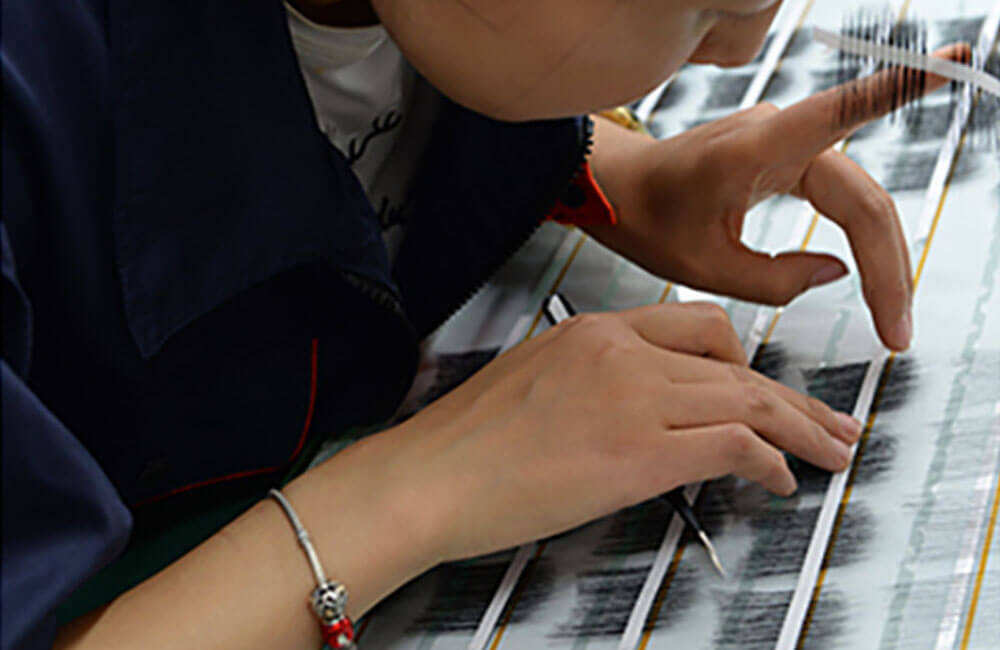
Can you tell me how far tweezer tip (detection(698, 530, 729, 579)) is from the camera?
0.60 m

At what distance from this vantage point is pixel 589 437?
2.06ft

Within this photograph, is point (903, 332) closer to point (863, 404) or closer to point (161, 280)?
point (863, 404)

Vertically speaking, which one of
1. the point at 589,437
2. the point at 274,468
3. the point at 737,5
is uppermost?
the point at 737,5

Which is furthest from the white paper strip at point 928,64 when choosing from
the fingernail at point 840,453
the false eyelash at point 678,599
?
the false eyelash at point 678,599

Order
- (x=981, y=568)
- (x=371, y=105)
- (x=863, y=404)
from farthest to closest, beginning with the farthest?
1. (x=371, y=105)
2. (x=863, y=404)
3. (x=981, y=568)

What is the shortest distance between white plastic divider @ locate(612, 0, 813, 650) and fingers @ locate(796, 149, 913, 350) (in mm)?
64

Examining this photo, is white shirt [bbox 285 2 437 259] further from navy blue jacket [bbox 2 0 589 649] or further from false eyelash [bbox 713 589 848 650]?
false eyelash [bbox 713 589 848 650]

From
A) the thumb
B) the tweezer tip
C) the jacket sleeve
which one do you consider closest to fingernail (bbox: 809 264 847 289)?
the thumb

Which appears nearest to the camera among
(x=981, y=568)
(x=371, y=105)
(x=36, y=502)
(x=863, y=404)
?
(x=36, y=502)

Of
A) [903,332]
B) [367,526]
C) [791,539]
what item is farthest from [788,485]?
[367,526]

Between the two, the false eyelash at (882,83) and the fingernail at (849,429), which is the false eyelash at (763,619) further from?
the false eyelash at (882,83)

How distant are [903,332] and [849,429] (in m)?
0.08

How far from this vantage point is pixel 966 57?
27.5 inches

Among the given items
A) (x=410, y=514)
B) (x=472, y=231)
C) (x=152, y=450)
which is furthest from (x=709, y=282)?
(x=152, y=450)
